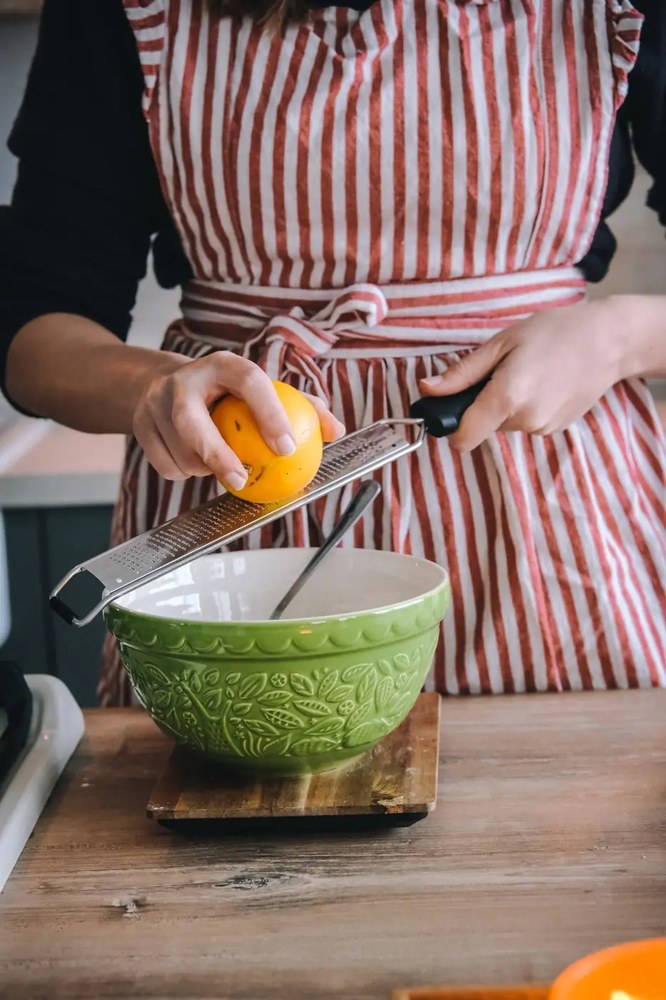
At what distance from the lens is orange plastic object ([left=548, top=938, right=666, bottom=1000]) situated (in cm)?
41

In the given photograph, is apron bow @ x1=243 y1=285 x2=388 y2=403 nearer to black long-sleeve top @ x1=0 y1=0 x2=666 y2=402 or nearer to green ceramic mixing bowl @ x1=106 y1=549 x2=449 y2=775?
black long-sleeve top @ x1=0 y1=0 x2=666 y2=402

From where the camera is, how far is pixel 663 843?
60 cm

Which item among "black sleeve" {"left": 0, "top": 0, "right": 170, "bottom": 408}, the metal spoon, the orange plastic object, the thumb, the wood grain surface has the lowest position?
the wood grain surface

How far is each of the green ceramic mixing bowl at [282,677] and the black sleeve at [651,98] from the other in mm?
435

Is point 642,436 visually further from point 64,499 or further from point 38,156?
point 64,499

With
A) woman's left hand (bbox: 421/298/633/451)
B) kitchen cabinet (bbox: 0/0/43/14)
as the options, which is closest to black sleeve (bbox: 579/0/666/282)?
woman's left hand (bbox: 421/298/633/451)

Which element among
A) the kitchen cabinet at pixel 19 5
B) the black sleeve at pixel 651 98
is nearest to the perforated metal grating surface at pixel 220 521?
the black sleeve at pixel 651 98

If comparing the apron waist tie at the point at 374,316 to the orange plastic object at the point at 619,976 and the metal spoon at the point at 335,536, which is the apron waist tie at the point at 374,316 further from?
the orange plastic object at the point at 619,976

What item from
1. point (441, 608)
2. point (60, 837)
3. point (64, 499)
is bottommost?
point (64, 499)

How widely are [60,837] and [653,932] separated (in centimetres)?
31

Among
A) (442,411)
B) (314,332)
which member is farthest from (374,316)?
(442,411)

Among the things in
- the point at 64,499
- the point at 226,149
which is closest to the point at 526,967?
the point at 226,149

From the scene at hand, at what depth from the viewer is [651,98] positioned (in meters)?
0.89

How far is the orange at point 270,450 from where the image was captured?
66 cm
